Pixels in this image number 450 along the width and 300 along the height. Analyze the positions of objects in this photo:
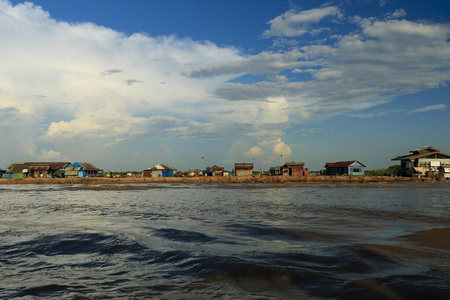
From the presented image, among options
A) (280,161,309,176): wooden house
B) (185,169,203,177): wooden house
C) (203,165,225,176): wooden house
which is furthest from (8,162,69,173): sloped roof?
(280,161,309,176): wooden house

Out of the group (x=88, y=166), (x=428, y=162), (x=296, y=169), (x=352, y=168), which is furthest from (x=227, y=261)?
(x=88, y=166)

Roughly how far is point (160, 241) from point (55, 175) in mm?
79151

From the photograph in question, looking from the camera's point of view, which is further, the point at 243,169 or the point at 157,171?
the point at 157,171

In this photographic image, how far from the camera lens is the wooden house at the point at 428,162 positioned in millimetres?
54750

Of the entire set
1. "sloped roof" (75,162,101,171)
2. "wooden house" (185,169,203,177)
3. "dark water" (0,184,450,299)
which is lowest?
"dark water" (0,184,450,299)

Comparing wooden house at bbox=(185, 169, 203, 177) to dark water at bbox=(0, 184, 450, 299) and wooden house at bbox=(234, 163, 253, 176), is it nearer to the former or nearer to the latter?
wooden house at bbox=(234, 163, 253, 176)

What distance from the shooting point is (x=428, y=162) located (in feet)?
184

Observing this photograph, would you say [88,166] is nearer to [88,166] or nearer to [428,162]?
[88,166]

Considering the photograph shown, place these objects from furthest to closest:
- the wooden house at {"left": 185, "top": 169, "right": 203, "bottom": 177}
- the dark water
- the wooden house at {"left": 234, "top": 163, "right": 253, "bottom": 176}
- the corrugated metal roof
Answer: the wooden house at {"left": 185, "top": 169, "right": 203, "bottom": 177} → the corrugated metal roof → the wooden house at {"left": 234, "top": 163, "right": 253, "bottom": 176} → the dark water

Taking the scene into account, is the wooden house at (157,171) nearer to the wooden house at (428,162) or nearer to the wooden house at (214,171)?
the wooden house at (214,171)

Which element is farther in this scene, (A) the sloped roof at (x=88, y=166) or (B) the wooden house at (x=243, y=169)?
(A) the sloped roof at (x=88, y=166)

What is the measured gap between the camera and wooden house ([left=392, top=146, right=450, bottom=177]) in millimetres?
54750

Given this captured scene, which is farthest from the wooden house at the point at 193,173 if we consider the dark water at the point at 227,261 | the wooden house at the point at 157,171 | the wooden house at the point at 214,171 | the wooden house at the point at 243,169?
the dark water at the point at 227,261

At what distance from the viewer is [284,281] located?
15.9 feet
